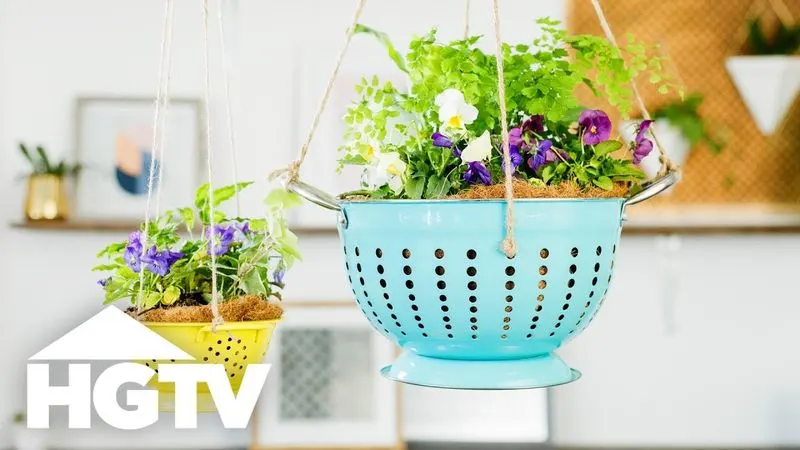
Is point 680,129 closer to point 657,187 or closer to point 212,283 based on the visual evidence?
point 657,187

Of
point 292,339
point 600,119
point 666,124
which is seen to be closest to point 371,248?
point 600,119

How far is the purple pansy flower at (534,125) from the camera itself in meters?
0.83

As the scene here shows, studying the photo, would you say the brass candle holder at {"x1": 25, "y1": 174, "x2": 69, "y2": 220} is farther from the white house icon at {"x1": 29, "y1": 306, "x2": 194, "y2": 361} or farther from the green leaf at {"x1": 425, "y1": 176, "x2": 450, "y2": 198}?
the green leaf at {"x1": 425, "y1": 176, "x2": 450, "y2": 198}

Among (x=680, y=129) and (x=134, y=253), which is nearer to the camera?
(x=134, y=253)

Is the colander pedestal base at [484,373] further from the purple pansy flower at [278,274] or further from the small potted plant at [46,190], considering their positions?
the small potted plant at [46,190]

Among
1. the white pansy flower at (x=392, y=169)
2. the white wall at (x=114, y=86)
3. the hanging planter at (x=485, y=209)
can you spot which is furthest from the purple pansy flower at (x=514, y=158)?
the white wall at (x=114, y=86)

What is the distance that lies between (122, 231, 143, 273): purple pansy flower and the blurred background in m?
1.61

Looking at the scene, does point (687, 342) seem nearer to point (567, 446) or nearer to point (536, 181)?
point (567, 446)

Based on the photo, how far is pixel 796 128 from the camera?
2.58m

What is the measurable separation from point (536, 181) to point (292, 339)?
69.7 inches

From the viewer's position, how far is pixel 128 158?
256 centimetres

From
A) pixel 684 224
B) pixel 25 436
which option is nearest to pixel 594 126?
pixel 684 224

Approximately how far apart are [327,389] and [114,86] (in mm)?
1135

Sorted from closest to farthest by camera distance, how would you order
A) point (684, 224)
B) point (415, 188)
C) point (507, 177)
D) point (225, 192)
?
point (507, 177)
point (415, 188)
point (225, 192)
point (684, 224)
